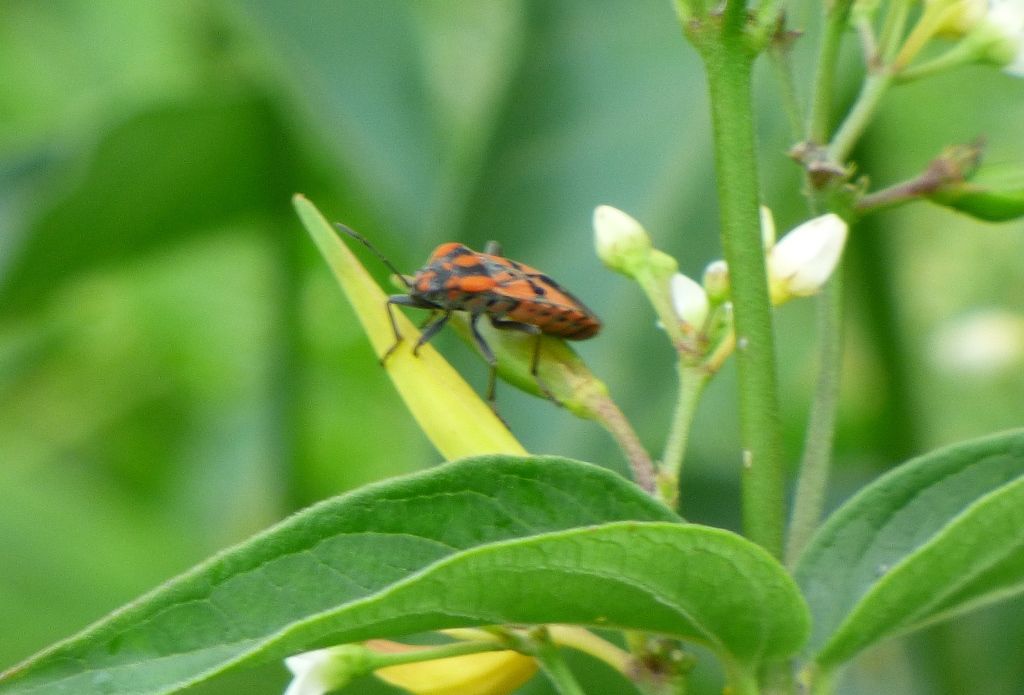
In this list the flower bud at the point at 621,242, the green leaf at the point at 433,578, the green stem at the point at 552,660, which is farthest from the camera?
the flower bud at the point at 621,242

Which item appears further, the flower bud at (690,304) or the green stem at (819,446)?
the flower bud at (690,304)

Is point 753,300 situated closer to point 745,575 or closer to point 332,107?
point 745,575

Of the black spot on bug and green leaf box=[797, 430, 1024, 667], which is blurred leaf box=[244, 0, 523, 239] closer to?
the black spot on bug

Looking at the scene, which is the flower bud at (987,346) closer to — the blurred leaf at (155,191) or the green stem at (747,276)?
the blurred leaf at (155,191)

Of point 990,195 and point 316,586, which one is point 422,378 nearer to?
point 316,586

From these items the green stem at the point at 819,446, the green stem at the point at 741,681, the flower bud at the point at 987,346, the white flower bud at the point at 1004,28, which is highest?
the white flower bud at the point at 1004,28

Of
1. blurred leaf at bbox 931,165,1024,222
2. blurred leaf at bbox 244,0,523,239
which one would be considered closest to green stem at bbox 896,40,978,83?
blurred leaf at bbox 931,165,1024,222

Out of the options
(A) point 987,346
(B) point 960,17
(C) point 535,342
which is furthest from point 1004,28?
(A) point 987,346

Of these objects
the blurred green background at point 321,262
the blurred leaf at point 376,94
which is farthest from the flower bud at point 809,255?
the blurred leaf at point 376,94
